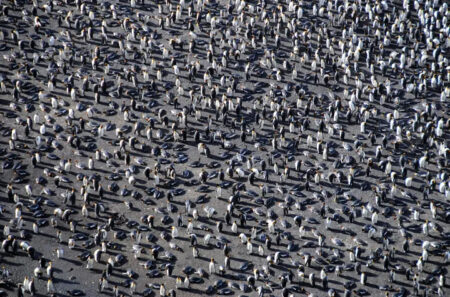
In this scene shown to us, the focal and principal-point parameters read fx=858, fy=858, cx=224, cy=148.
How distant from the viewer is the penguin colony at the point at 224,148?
4791cm

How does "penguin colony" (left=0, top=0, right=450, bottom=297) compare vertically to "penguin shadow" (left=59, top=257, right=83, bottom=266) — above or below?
above

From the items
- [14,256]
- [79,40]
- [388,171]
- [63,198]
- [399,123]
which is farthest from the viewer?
[79,40]

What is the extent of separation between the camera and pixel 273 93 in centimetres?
6106

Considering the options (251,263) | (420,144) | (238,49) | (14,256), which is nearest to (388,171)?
(420,144)

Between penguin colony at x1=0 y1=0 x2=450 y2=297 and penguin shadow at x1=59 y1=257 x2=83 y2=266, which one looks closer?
penguin shadow at x1=59 y1=257 x2=83 y2=266

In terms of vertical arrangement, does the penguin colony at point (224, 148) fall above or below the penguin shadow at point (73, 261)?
above

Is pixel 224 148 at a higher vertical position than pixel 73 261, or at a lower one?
higher

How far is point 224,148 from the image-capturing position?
56375 mm

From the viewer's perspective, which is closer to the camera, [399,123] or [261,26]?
[399,123]

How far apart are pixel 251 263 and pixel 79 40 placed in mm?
25794

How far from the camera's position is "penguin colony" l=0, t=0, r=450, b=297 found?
4791 cm

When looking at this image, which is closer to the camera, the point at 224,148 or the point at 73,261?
the point at 73,261

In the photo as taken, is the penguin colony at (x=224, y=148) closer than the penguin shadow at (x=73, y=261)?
No

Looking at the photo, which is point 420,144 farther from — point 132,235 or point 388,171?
point 132,235
